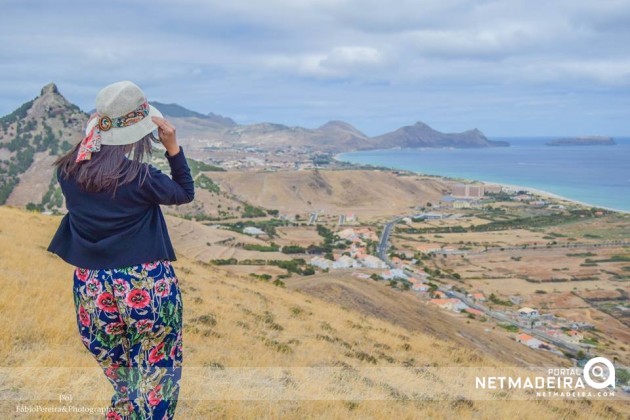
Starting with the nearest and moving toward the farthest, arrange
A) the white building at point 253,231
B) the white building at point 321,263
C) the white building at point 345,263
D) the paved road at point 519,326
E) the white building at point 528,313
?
the paved road at point 519,326 → the white building at point 528,313 → the white building at point 321,263 → the white building at point 345,263 → the white building at point 253,231

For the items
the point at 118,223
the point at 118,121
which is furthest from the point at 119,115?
the point at 118,223

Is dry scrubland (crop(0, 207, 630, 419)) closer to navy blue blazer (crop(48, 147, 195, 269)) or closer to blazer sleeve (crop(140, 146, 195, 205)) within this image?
navy blue blazer (crop(48, 147, 195, 269))

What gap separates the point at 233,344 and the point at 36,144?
114m

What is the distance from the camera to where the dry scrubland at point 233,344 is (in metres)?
5.10

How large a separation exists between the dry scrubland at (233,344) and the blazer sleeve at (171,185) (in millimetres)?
2543

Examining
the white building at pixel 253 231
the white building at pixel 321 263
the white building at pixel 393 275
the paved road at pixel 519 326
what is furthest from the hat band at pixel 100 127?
the white building at pixel 253 231

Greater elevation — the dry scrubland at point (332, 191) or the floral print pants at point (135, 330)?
the floral print pants at point (135, 330)

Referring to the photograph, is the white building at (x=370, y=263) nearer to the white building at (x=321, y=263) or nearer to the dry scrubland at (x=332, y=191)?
the white building at (x=321, y=263)

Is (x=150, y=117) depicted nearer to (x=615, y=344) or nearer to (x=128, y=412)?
(x=128, y=412)

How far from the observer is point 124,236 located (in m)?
3.00

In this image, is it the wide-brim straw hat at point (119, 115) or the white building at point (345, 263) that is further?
the white building at point (345, 263)

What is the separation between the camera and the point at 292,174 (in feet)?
469

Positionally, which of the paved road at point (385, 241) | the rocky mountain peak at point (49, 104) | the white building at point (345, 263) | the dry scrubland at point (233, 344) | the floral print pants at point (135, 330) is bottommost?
the paved road at point (385, 241)

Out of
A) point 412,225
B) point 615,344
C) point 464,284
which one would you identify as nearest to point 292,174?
point 412,225
